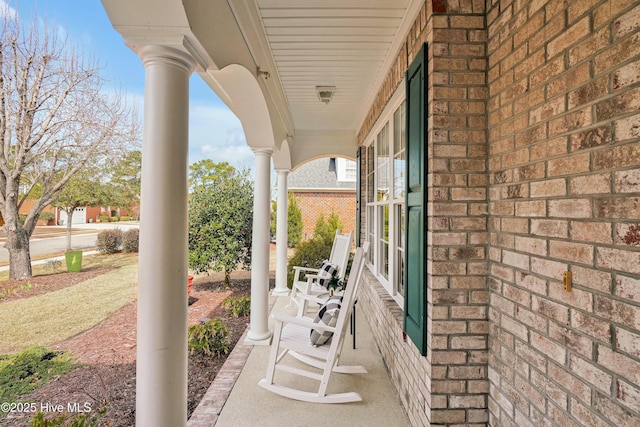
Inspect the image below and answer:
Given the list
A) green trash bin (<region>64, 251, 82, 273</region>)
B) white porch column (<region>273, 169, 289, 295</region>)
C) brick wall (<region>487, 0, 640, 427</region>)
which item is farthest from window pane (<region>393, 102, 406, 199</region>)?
green trash bin (<region>64, 251, 82, 273</region>)

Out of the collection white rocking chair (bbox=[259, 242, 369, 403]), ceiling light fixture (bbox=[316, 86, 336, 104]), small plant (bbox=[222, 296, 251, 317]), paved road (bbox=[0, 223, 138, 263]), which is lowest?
small plant (bbox=[222, 296, 251, 317])

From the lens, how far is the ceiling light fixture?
3736 mm

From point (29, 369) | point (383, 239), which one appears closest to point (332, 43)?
point (383, 239)

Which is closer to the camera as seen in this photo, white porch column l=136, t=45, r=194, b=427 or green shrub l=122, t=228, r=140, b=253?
white porch column l=136, t=45, r=194, b=427

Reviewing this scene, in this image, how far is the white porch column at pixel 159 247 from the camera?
143cm

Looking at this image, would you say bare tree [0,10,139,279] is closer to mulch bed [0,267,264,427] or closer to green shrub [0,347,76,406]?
mulch bed [0,267,264,427]

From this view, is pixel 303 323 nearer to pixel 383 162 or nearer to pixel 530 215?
pixel 530 215

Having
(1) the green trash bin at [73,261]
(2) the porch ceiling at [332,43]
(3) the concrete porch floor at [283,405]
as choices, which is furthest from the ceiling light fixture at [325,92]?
(1) the green trash bin at [73,261]

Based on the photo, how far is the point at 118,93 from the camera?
6051 mm

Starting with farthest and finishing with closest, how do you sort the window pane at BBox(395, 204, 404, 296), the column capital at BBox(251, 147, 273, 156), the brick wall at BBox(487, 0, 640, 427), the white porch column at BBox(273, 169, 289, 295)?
the white porch column at BBox(273, 169, 289, 295), the column capital at BBox(251, 147, 273, 156), the window pane at BBox(395, 204, 404, 296), the brick wall at BBox(487, 0, 640, 427)

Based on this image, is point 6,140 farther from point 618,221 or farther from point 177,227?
point 618,221

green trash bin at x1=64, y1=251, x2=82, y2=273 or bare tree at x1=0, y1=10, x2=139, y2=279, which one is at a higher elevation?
bare tree at x1=0, y1=10, x2=139, y2=279

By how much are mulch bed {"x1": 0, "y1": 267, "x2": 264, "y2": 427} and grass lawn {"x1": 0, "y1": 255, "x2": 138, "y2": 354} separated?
0.29 metres

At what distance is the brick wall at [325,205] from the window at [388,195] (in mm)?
6860
